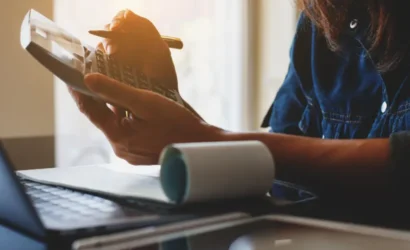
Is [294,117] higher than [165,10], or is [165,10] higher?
[165,10]

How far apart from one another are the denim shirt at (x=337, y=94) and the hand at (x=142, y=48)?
7.3 inches

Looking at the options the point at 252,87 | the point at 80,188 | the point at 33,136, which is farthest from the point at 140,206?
the point at 252,87

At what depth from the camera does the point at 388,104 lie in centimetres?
65

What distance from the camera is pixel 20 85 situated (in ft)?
3.92

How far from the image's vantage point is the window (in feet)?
4.08

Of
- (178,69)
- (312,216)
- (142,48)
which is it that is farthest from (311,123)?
(178,69)

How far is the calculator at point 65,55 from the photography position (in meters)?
0.46

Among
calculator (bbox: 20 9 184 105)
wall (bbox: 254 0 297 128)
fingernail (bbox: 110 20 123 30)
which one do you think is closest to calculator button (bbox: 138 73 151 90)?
calculator (bbox: 20 9 184 105)

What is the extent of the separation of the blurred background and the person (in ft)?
1.73

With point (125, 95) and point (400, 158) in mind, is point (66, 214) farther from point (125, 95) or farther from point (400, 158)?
point (400, 158)

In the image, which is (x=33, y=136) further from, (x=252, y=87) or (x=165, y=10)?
(x=252, y=87)

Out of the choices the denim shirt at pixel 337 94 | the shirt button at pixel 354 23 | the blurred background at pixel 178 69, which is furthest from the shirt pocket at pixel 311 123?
the blurred background at pixel 178 69

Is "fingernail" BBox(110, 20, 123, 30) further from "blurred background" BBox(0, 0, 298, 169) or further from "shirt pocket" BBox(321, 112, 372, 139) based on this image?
"blurred background" BBox(0, 0, 298, 169)

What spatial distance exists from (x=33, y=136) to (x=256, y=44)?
55 centimetres
